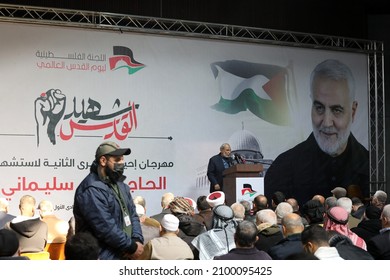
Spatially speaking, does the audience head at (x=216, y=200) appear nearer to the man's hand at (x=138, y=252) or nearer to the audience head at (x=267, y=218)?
the audience head at (x=267, y=218)

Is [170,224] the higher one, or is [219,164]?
[219,164]

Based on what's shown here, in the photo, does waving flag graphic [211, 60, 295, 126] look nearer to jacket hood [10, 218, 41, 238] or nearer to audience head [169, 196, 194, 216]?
audience head [169, 196, 194, 216]

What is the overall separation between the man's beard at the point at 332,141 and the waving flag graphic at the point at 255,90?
59 centimetres

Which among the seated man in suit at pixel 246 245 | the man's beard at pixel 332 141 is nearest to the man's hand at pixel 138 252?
the seated man in suit at pixel 246 245

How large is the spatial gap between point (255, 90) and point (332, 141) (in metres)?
1.59

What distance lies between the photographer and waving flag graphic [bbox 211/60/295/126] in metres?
10.6

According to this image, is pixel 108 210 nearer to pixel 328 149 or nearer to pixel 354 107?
pixel 328 149

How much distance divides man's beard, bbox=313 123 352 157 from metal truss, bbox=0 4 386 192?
1.67ft

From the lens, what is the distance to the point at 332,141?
1135 cm

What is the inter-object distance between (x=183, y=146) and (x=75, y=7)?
258 centimetres

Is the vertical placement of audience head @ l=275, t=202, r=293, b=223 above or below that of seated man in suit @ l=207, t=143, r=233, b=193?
below

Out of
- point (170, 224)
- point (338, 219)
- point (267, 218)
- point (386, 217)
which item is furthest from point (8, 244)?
point (386, 217)

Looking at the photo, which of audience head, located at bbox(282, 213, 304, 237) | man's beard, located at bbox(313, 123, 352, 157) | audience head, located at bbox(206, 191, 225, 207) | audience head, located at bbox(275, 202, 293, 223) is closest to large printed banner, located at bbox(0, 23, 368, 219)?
man's beard, located at bbox(313, 123, 352, 157)
